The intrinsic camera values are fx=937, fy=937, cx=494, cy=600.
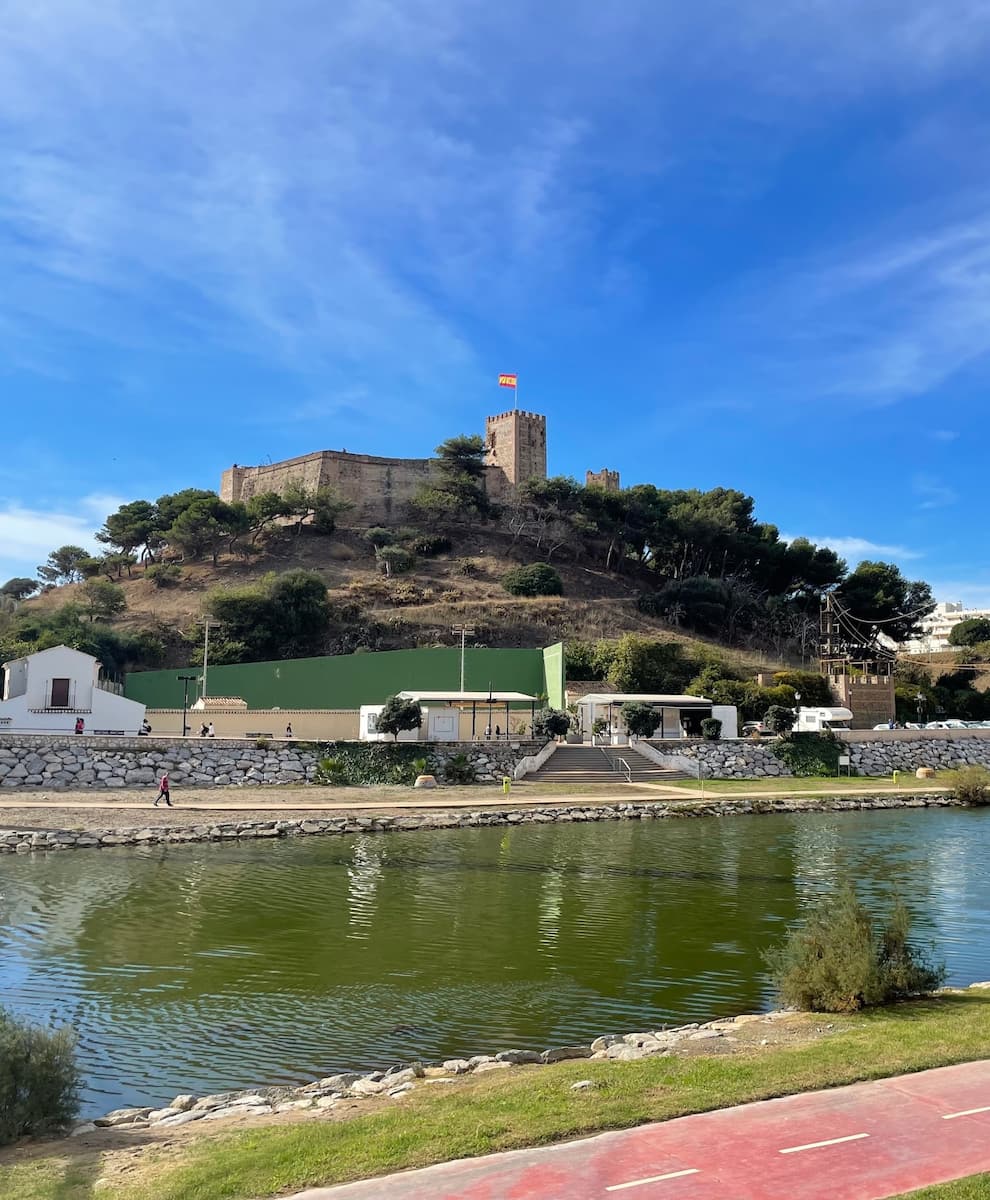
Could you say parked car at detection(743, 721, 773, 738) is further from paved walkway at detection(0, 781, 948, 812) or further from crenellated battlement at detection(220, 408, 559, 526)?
crenellated battlement at detection(220, 408, 559, 526)

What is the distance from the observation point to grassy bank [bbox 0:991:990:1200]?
5.30 m

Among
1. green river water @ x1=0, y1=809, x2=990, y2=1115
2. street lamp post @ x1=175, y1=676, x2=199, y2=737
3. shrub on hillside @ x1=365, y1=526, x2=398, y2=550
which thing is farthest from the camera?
shrub on hillside @ x1=365, y1=526, x2=398, y2=550

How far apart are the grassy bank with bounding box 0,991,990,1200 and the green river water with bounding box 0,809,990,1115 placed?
200cm

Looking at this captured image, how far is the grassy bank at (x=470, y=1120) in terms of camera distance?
5.30m

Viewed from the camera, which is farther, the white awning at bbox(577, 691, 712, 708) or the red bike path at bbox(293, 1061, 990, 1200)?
the white awning at bbox(577, 691, 712, 708)

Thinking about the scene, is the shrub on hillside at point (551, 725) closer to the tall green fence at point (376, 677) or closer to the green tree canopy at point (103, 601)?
the tall green fence at point (376, 677)

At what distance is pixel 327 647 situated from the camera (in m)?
59.8

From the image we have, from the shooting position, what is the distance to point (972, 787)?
32.2m

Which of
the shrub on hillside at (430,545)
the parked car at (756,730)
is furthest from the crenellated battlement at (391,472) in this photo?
the parked car at (756,730)

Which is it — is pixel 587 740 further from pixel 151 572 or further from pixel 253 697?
pixel 151 572

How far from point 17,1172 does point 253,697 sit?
4256 centimetres

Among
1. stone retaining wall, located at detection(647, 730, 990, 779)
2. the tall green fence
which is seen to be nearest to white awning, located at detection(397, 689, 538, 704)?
stone retaining wall, located at detection(647, 730, 990, 779)

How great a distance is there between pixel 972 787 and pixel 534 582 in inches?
1530

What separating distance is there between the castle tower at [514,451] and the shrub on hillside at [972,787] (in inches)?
2225
